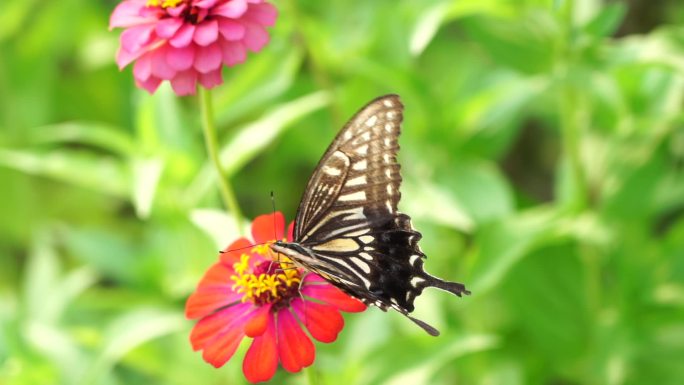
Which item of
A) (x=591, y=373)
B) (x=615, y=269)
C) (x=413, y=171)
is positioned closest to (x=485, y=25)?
(x=413, y=171)

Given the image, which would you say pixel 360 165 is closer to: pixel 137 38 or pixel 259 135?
pixel 137 38

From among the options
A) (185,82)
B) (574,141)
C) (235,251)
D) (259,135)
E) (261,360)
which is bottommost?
(261,360)

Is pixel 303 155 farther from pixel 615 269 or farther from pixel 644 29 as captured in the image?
pixel 644 29

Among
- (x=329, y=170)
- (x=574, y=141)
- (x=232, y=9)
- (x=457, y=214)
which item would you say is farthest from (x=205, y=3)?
(x=574, y=141)

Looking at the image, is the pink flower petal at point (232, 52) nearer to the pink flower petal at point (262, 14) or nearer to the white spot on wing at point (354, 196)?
the pink flower petal at point (262, 14)

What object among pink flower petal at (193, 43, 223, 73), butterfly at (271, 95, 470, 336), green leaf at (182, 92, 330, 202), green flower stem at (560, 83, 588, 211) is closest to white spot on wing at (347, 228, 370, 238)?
butterfly at (271, 95, 470, 336)

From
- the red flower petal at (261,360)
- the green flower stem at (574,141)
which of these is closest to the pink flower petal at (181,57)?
the red flower petal at (261,360)
